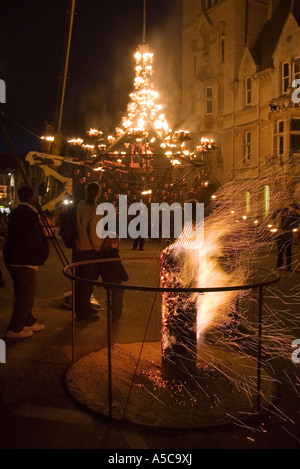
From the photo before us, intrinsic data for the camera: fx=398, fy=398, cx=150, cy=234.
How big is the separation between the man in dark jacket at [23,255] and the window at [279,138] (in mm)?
21116

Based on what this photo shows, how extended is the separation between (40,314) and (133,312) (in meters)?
1.54

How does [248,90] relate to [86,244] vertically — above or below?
above

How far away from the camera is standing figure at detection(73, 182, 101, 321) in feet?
19.7

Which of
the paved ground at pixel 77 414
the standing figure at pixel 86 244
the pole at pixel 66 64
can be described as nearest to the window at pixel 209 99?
the pole at pixel 66 64

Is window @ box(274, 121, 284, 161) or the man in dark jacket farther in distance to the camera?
window @ box(274, 121, 284, 161)

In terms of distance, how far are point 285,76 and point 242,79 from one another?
126 inches

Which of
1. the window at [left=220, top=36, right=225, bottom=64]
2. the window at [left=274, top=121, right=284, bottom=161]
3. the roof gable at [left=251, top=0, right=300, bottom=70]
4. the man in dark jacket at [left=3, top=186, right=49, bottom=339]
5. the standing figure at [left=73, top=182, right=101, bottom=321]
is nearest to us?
the man in dark jacket at [left=3, top=186, right=49, bottom=339]

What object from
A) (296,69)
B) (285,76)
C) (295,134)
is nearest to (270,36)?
(285,76)

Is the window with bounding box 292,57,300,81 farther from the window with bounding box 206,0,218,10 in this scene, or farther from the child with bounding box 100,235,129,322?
the child with bounding box 100,235,129,322

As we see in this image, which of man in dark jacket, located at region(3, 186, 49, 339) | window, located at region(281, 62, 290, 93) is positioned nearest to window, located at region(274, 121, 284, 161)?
window, located at region(281, 62, 290, 93)

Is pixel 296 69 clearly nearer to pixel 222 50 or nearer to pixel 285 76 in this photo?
pixel 285 76

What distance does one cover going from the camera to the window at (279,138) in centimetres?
2392

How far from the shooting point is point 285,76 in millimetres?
23859

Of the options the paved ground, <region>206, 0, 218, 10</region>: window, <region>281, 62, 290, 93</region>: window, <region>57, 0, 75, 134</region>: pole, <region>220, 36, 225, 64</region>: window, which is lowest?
the paved ground
